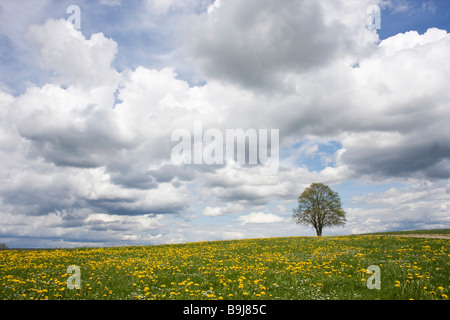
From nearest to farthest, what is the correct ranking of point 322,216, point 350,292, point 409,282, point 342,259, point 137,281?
point 350,292 < point 409,282 < point 137,281 < point 342,259 < point 322,216

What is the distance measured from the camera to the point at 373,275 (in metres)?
10.2

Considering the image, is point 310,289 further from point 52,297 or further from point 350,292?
point 52,297

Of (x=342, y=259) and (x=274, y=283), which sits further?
(x=342, y=259)

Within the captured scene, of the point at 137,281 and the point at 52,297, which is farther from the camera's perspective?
the point at 137,281

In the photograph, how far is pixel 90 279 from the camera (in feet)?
37.2

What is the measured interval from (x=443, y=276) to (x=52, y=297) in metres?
13.6
